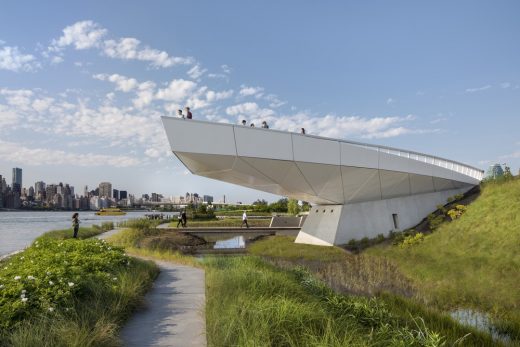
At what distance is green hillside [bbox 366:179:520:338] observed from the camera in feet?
35.2

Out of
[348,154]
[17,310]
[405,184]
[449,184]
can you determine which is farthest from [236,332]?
[449,184]

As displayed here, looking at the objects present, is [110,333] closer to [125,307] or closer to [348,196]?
[125,307]

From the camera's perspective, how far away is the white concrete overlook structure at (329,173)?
16.5 m

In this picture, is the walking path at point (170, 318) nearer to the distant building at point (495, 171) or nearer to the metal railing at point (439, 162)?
the metal railing at point (439, 162)

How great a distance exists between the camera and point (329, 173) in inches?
778

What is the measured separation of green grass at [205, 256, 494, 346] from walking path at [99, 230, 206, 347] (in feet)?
0.99

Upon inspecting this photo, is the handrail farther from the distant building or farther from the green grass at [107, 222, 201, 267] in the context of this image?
the green grass at [107, 222, 201, 267]

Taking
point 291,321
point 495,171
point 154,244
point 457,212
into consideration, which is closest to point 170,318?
point 291,321

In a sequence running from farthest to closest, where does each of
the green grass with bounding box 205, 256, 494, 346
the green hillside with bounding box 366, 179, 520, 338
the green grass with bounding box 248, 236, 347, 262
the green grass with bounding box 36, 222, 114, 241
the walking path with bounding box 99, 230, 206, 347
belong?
the green grass with bounding box 36, 222, 114, 241 < the green grass with bounding box 248, 236, 347, 262 < the green hillside with bounding box 366, 179, 520, 338 < the walking path with bounding box 99, 230, 206, 347 < the green grass with bounding box 205, 256, 494, 346

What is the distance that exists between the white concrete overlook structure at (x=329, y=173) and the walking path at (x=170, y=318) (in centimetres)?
778

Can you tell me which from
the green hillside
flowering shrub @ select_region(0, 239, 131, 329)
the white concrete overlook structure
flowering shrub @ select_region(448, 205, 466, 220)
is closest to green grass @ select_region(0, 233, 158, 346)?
flowering shrub @ select_region(0, 239, 131, 329)

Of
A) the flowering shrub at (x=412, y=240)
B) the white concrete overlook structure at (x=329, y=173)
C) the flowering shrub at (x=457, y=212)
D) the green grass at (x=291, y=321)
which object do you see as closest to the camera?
the green grass at (x=291, y=321)

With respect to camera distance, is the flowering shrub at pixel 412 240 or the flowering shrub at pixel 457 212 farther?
the flowering shrub at pixel 457 212

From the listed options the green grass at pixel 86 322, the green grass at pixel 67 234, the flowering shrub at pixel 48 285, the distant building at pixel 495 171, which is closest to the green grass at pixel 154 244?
the green grass at pixel 67 234
